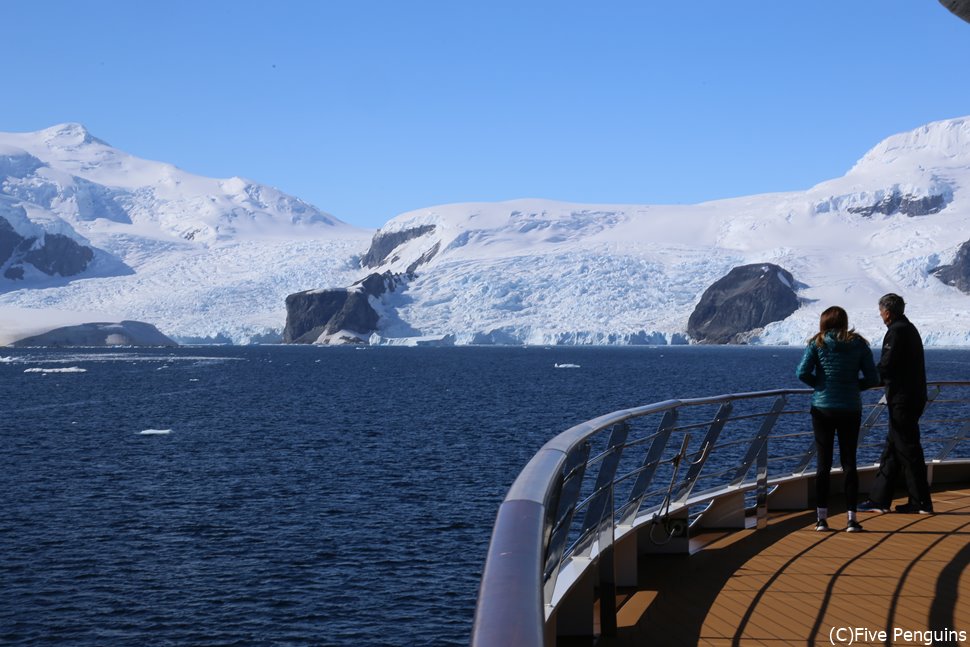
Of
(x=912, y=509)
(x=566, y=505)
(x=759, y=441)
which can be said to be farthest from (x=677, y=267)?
(x=566, y=505)

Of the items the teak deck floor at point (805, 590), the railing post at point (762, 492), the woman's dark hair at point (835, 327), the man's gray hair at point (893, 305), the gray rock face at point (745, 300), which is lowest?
the teak deck floor at point (805, 590)

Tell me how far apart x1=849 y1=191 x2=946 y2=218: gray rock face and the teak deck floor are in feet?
636

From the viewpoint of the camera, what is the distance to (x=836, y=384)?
817 centimetres

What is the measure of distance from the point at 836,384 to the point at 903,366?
0.99 m

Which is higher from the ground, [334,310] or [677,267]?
[677,267]

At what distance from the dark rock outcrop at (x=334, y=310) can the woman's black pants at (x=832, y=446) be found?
170 meters

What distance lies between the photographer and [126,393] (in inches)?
2616

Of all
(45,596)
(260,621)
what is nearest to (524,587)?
(260,621)

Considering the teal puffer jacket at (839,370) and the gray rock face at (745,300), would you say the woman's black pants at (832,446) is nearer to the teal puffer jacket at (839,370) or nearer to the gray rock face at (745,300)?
the teal puffer jacket at (839,370)

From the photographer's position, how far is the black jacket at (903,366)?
8703 millimetres

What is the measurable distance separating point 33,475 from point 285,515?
1056 centimetres

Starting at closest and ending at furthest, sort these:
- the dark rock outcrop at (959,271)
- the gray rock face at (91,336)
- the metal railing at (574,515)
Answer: the metal railing at (574,515) < the gray rock face at (91,336) < the dark rock outcrop at (959,271)

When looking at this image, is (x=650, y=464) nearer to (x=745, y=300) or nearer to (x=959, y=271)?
(x=745, y=300)

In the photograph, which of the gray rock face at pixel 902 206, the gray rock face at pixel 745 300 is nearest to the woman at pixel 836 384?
the gray rock face at pixel 745 300
